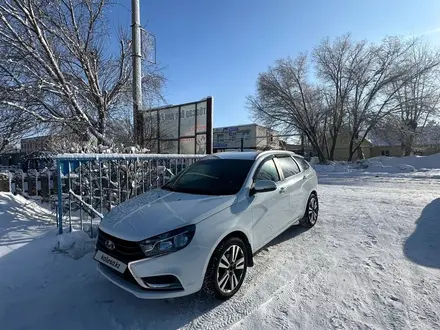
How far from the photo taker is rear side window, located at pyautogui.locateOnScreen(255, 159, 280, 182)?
4059 mm

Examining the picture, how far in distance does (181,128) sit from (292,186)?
614cm

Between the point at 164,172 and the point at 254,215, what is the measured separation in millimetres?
3741

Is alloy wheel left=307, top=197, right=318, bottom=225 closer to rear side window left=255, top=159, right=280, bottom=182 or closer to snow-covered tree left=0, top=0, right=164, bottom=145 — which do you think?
rear side window left=255, top=159, right=280, bottom=182

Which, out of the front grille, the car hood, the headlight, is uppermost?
the car hood

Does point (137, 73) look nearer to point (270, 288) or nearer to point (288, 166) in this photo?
point (288, 166)

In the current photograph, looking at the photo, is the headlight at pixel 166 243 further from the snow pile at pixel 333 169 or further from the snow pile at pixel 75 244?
the snow pile at pixel 333 169

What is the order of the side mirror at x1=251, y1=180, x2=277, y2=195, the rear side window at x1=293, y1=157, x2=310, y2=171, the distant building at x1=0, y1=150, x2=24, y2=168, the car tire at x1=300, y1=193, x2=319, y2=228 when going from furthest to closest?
the distant building at x1=0, y1=150, x2=24, y2=168 < the rear side window at x1=293, y1=157, x2=310, y2=171 < the car tire at x1=300, y1=193, x2=319, y2=228 < the side mirror at x1=251, y1=180, x2=277, y2=195

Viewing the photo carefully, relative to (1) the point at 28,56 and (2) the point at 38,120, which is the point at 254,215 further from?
(1) the point at 28,56

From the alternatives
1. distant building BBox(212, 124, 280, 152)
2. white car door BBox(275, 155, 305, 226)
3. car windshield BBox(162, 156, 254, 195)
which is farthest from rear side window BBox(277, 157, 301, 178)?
distant building BBox(212, 124, 280, 152)

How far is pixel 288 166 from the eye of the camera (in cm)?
498

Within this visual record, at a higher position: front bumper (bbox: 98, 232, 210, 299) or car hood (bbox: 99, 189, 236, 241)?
car hood (bbox: 99, 189, 236, 241)

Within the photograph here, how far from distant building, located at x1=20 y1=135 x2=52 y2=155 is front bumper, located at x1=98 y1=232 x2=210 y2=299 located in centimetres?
569

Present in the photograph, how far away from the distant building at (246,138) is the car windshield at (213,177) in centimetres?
2813


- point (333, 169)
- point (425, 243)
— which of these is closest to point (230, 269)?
point (425, 243)
